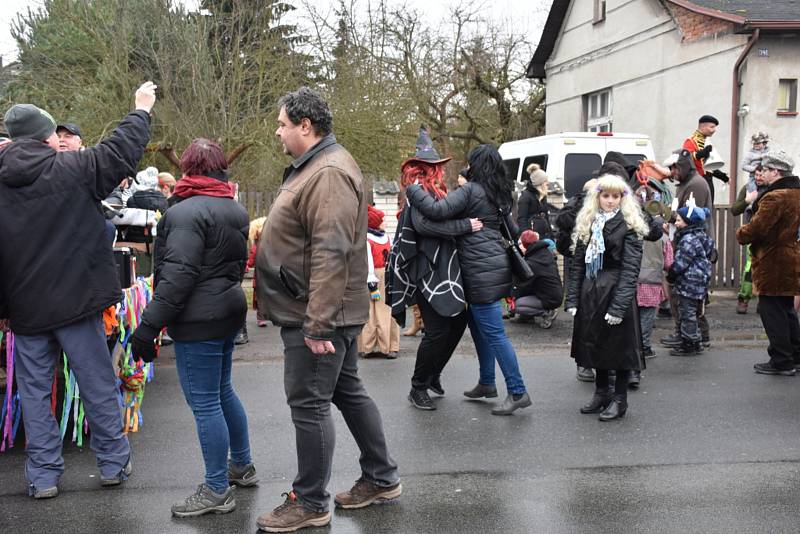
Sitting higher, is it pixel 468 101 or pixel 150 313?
pixel 468 101

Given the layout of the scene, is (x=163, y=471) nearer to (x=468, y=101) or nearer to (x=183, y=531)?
(x=183, y=531)

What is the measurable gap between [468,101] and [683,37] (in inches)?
418

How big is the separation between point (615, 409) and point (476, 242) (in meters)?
1.55

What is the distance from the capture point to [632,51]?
20.1 m

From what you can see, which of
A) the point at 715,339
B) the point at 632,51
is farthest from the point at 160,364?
the point at 632,51

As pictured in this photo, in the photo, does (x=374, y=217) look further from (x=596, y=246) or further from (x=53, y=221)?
(x=53, y=221)

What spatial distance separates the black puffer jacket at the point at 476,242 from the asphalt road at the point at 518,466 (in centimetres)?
92

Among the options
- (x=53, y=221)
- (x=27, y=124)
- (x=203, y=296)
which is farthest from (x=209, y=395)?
(x=27, y=124)

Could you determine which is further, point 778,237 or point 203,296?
point 778,237

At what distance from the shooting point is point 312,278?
3.74 m

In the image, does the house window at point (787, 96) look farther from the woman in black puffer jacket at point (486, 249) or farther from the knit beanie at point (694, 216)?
the woman in black puffer jacket at point (486, 249)

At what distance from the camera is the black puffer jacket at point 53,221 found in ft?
14.3

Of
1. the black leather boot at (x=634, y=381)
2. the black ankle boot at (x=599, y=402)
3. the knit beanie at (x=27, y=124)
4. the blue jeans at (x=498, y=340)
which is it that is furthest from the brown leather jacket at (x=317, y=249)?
the black leather boot at (x=634, y=381)

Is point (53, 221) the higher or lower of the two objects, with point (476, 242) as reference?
higher
